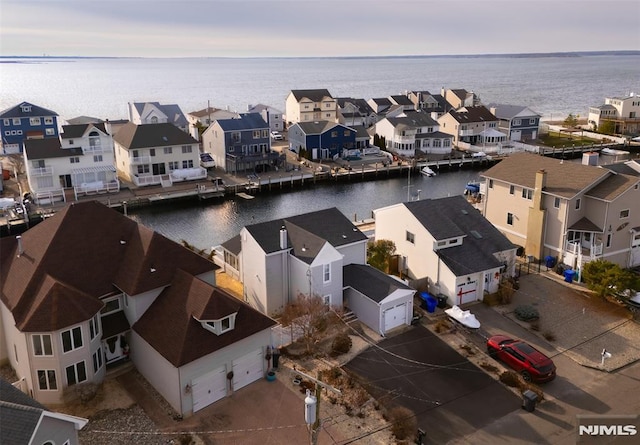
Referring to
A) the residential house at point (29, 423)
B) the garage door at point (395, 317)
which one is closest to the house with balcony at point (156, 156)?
the garage door at point (395, 317)

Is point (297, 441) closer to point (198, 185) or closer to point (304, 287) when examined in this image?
point (304, 287)

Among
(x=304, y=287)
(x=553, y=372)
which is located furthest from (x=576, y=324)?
(x=304, y=287)

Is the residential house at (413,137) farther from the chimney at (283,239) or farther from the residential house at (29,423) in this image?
the residential house at (29,423)

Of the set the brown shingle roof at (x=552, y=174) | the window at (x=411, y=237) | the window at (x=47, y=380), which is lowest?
the window at (x=47, y=380)

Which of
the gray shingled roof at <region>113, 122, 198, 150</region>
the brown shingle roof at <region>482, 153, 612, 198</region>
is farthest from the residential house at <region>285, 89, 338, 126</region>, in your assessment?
the brown shingle roof at <region>482, 153, 612, 198</region>

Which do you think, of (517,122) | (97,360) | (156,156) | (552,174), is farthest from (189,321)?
(517,122)

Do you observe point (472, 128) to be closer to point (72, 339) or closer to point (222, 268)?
point (222, 268)
